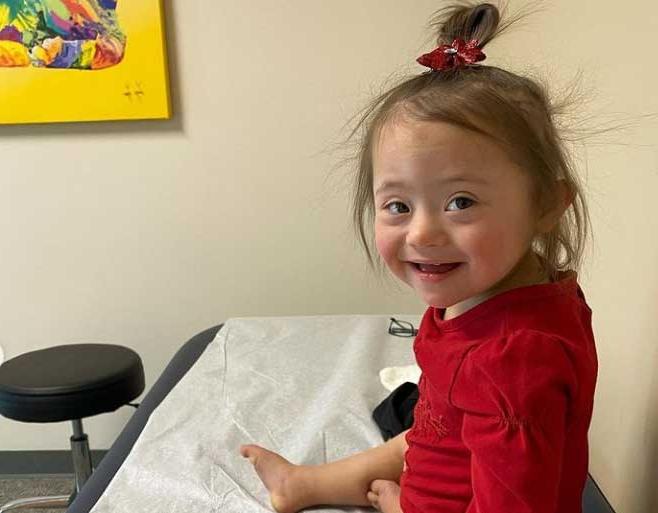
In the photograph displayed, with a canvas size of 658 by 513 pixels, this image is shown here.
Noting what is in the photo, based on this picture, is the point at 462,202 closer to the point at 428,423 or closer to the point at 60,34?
the point at 428,423

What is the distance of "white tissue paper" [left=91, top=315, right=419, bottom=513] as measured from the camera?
1.07 m

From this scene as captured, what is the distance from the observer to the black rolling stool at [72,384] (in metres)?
1.72

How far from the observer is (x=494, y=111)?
2.43ft

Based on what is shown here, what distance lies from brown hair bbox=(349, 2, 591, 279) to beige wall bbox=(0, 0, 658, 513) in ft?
3.42

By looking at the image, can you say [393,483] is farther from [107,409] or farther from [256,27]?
[256,27]

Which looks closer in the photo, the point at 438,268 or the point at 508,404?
the point at 508,404

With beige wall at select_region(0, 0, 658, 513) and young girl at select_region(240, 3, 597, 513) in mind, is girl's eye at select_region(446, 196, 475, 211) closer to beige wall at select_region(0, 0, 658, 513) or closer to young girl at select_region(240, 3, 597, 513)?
young girl at select_region(240, 3, 597, 513)

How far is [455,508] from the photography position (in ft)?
2.84

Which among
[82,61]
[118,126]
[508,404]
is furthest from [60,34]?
[508,404]

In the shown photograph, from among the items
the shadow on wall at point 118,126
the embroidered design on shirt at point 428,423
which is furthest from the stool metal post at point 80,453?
the embroidered design on shirt at point 428,423

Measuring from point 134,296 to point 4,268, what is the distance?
419 mm

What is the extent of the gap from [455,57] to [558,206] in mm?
208

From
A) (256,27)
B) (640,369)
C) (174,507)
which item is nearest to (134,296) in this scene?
(256,27)

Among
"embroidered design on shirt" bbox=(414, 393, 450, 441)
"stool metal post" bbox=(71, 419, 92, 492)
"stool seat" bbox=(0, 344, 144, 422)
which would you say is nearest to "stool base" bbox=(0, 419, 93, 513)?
"stool metal post" bbox=(71, 419, 92, 492)
